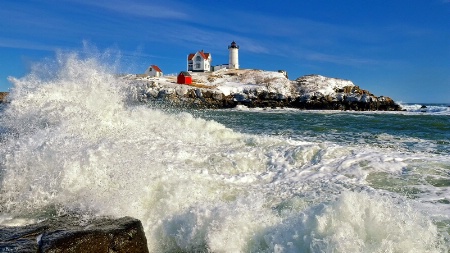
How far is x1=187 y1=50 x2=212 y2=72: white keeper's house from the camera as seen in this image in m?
90.9

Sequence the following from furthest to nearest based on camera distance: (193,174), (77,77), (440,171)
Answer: (77,77), (440,171), (193,174)

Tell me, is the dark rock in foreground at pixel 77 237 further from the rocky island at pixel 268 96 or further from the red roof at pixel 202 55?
the red roof at pixel 202 55

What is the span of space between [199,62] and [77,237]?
89.0 m

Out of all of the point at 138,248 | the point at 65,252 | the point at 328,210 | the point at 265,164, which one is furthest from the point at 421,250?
the point at 265,164

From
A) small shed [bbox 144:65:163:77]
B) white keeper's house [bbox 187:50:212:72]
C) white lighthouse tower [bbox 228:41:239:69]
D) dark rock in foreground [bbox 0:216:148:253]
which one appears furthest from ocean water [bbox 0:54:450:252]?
white lighthouse tower [bbox 228:41:239:69]

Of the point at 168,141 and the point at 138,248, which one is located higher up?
the point at 168,141

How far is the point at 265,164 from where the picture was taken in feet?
29.8

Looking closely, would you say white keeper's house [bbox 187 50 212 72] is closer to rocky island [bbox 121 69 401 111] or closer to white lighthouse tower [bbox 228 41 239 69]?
white lighthouse tower [bbox 228 41 239 69]

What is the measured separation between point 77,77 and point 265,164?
1073 centimetres

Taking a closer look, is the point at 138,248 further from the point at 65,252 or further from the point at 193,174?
the point at 193,174

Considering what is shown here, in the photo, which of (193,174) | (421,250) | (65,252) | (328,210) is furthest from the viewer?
(193,174)

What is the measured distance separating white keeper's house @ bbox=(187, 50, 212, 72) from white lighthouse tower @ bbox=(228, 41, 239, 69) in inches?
258

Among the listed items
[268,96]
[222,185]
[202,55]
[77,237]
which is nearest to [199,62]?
[202,55]

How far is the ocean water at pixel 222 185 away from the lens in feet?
15.8
